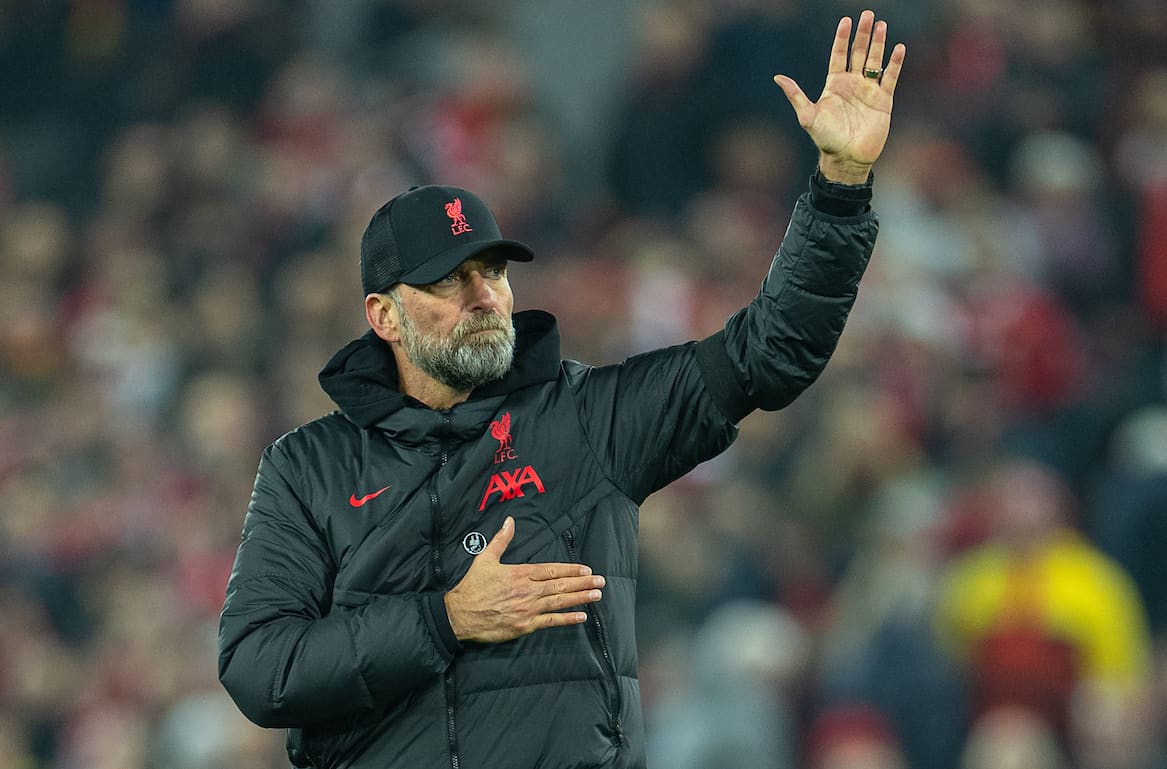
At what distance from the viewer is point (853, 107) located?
3.16 meters

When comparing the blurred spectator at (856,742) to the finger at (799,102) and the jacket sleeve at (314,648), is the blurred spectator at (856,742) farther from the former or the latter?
the finger at (799,102)

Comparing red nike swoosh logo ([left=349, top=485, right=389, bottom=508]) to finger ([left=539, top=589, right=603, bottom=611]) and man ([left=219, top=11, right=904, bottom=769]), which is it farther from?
finger ([left=539, top=589, right=603, bottom=611])

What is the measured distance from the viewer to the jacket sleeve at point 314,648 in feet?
9.83

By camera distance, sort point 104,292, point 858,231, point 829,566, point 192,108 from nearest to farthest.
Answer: point 858,231, point 829,566, point 104,292, point 192,108

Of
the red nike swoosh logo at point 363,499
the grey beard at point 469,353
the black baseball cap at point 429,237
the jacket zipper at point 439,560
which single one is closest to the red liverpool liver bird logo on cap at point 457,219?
the black baseball cap at point 429,237

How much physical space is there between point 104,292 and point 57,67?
2.19 m

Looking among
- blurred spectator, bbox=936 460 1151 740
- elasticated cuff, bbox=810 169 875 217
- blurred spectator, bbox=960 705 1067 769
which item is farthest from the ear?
blurred spectator, bbox=936 460 1151 740

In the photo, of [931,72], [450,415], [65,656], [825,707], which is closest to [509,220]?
[931,72]

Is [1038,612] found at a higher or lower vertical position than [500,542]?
lower

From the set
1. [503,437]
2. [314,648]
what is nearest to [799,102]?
[503,437]

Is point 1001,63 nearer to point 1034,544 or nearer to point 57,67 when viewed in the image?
point 1034,544

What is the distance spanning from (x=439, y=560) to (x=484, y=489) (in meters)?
0.15

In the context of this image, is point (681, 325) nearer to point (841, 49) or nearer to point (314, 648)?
point (841, 49)

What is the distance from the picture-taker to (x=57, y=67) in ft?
37.9
